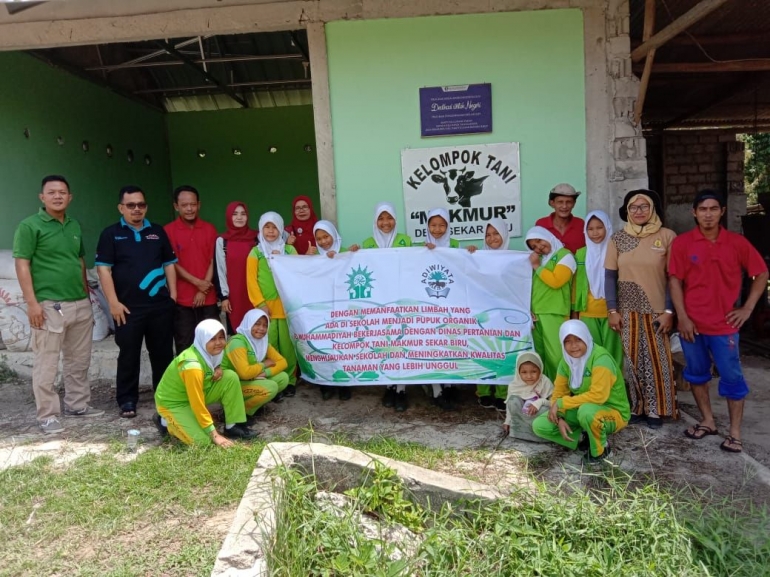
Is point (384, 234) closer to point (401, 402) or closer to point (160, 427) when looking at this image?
point (401, 402)

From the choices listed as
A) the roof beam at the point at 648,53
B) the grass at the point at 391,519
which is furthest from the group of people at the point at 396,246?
the roof beam at the point at 648,53

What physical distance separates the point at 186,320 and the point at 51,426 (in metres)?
1.16

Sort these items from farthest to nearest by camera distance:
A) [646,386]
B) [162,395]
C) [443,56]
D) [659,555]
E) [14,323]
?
[14,323], [443,56], [646,386], [162,395], [659,555]

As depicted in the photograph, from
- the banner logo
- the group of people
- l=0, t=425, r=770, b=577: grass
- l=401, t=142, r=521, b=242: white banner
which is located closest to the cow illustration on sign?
l=401, t=142, r=521, b=242: white banner

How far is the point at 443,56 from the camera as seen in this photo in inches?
181

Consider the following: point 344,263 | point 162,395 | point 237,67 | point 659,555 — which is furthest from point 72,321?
point 237,67

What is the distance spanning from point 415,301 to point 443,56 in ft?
6.71

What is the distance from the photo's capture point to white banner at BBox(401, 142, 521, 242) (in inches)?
182

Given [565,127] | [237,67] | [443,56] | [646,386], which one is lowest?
[646,386]

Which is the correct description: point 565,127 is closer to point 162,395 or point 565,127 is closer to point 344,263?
point 344,263

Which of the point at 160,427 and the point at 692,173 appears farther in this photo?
the point at 692,173

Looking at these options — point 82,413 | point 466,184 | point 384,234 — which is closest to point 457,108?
point 466,184

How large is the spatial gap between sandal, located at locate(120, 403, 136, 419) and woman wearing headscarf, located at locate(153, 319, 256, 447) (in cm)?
67

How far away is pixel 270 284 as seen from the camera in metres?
4.26
